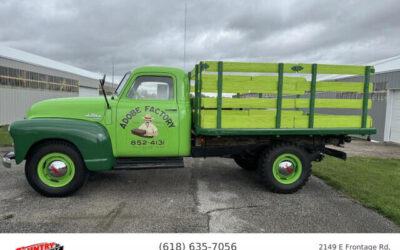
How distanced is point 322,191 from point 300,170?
633 millimetres

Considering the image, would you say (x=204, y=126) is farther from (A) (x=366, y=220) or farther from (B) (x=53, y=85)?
(B) (x=53, y=85)

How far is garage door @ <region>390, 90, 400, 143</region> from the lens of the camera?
10.8 meters

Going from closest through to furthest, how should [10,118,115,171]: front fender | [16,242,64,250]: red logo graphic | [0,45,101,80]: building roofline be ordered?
[16,242,64,250]: red logo graphic
[10,118,115,171]: front fender
[0,45,101,80]: building roofline

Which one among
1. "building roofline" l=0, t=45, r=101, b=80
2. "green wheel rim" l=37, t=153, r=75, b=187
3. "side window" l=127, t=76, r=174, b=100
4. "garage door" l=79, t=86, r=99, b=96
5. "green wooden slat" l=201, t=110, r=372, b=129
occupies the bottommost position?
"green wheel rim" l=37, t=153, r=75, b=187

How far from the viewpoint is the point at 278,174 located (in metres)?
4.51

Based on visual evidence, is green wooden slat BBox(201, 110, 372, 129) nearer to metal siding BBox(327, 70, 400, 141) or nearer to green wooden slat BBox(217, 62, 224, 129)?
green wooden slat BBox(217, 62, 224, 129)

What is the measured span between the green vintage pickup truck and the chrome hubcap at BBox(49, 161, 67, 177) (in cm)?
1

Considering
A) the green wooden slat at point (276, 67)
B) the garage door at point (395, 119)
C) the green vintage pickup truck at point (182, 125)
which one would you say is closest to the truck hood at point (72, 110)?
the green vintage pickup truck at point (182, 125)

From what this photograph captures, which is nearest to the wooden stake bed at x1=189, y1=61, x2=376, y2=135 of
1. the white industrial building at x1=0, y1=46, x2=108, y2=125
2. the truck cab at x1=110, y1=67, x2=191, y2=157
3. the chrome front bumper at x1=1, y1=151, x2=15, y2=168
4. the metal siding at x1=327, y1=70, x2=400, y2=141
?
the truck cab at x1=110, y1=67, x2=191, y2=157

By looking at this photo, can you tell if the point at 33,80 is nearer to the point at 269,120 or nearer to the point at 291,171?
the point at 269,120

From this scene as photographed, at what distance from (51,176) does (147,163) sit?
151 cm

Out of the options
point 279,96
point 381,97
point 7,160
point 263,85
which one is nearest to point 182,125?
point 263,85

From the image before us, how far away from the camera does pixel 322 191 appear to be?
465 cm

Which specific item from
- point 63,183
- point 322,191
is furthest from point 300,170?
point 63,183
